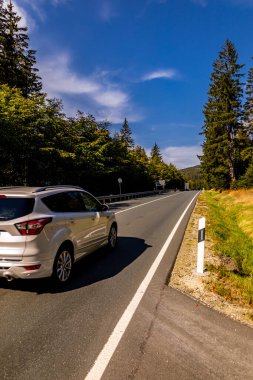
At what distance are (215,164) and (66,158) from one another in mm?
27383

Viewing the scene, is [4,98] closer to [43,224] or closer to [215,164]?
[43,224]

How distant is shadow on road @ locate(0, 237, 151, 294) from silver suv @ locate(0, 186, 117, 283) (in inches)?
11.2

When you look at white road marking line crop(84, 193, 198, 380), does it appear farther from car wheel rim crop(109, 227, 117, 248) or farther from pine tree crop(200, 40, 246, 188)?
pine tree crop(200, 40, 246, 188)

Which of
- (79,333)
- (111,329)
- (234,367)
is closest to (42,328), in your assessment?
(79,333)

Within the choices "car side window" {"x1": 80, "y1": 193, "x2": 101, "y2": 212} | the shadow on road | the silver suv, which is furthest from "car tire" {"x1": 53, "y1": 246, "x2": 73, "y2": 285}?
"car side window" {"x1": 80, "y1": 193, "x2": 101, "y2": 212}

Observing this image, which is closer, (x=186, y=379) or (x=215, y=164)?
(x=186, y=379)

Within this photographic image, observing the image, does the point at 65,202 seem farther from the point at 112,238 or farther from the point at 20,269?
the point at 112,238

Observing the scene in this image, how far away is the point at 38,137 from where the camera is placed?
73.2 feet

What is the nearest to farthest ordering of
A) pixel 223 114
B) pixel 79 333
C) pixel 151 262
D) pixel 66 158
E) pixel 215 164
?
pixel 79 333
pixel 151 262
pixel 66 158
pixel 223 114
pixel 215 164

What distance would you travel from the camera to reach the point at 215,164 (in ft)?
147

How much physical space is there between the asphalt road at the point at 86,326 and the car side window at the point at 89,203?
1.38 m

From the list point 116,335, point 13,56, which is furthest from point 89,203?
point 13,56

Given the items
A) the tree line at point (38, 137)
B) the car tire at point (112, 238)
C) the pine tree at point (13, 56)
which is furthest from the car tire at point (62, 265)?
the pine tree at point (13, 56)

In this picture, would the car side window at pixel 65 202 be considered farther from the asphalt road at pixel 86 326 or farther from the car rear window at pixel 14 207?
the asphalt road at pixel 86 326
